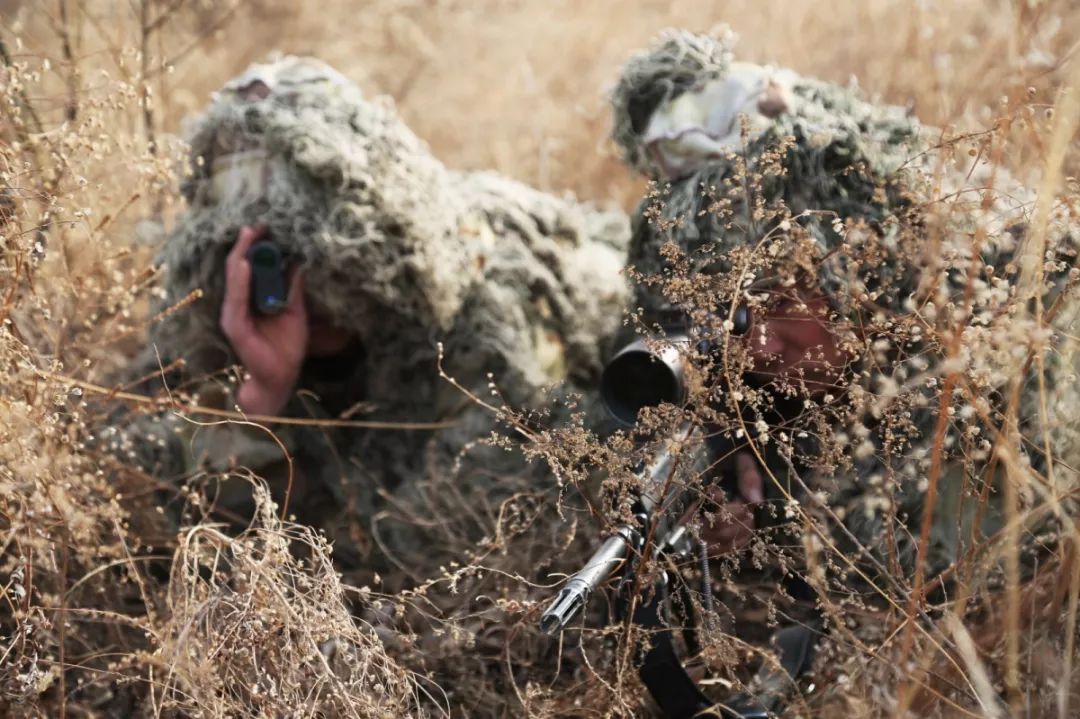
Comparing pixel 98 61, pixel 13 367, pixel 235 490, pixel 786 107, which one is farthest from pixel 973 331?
pixel 98 61

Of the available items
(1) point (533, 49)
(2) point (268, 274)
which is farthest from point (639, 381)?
(1) point (533, 49)

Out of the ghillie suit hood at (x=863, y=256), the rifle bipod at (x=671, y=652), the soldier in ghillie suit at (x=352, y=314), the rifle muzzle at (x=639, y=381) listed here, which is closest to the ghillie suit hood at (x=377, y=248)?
the soldier in ghillie suit at (x=352, y=314)

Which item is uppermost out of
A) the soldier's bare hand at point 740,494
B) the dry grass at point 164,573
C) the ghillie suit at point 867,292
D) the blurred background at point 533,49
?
the blurred background at point 533,49

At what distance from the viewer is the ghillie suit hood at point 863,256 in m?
1.29

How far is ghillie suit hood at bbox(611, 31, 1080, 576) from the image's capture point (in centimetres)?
129

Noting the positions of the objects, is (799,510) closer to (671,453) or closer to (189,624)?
(671,453)

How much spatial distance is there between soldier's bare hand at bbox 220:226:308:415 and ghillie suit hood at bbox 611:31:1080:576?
0.68 m

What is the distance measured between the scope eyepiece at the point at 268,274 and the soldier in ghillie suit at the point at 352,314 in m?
0.02

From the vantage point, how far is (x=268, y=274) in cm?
209

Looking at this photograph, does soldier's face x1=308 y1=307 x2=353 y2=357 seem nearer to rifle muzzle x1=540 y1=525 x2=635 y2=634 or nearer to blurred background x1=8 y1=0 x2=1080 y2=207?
rifle muzzle x1=540 y1=525 x2=635 y2=634

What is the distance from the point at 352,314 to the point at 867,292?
103 cm

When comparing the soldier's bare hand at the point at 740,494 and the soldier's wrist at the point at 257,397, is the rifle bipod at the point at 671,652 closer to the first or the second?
the soldier's bare hand at the point at 740,494

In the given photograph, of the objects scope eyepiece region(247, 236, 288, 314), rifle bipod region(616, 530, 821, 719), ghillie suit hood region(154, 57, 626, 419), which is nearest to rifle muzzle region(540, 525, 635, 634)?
rifle bipod region(616, 530, 821, 719)

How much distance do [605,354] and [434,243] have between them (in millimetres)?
478
